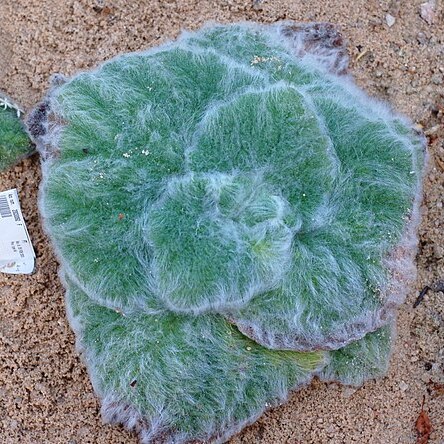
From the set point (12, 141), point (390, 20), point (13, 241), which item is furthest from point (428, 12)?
point (13, 241)

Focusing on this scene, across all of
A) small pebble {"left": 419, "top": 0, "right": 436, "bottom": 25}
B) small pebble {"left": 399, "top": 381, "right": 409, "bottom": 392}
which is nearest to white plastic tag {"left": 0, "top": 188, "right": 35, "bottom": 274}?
small pebble {"left": 399, "top": 381, "right": 409, "bottom": 392}

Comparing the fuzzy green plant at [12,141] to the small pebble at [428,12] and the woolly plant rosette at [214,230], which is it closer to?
the woolly plant rosette at [214,230]

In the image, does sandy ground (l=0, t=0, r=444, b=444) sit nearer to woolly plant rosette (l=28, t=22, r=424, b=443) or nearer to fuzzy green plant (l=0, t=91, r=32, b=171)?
fuzzy green plant (l=0, t=91, r=32, b=171)

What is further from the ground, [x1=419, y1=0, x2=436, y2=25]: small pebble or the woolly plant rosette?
[x1=419, y1=0, x2=436, y2=25]: small pebble

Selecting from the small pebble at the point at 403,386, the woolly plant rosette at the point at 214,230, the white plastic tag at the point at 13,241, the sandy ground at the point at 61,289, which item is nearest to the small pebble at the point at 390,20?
the sandy ground at the point at 61,289

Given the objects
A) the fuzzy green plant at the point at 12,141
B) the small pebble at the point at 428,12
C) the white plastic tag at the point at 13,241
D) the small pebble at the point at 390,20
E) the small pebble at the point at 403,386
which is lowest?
the white plastic tag at the point at 13,241

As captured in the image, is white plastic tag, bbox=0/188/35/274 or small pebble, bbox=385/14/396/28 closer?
white plastic tag, bbox=0/188/35/274
